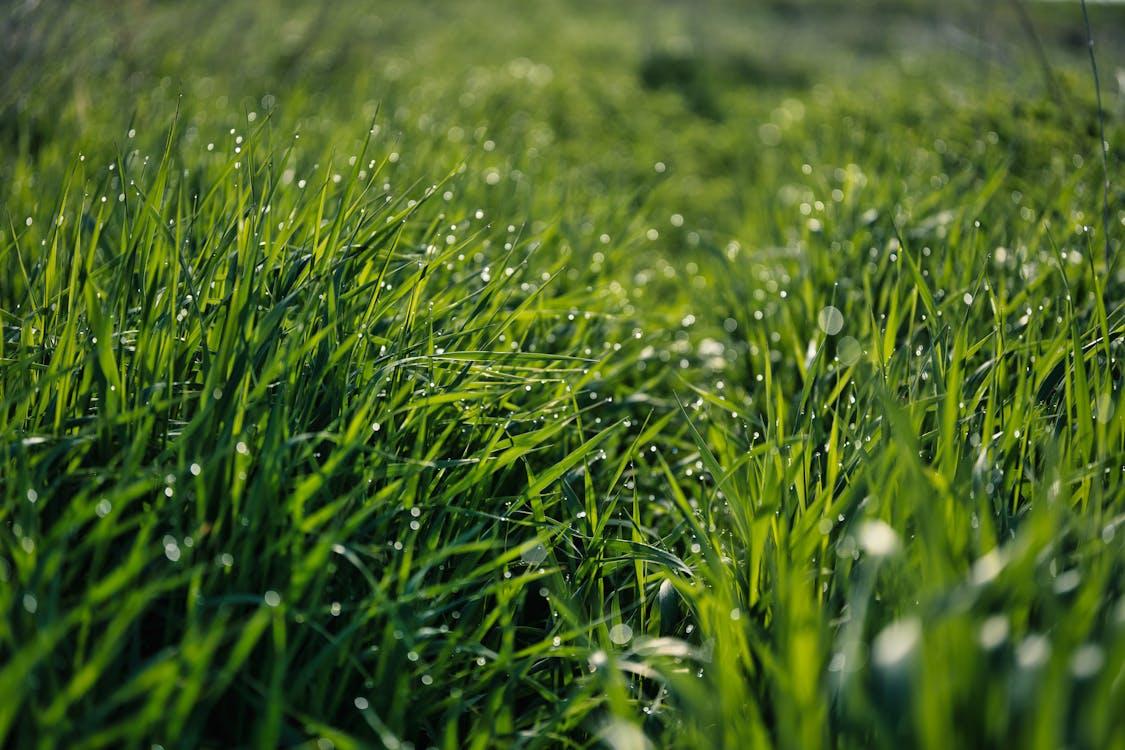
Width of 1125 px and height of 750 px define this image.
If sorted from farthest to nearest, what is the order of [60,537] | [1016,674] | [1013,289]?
[1013,289]
[60,537]
[1016,674]

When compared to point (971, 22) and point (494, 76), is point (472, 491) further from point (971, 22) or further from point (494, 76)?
point (971, 22)

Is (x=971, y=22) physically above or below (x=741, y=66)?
above

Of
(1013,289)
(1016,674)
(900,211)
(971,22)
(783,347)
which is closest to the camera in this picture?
→ (1016,674)

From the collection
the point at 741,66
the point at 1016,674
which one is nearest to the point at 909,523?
the point at 1016,674

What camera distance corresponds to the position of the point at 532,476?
1406mm

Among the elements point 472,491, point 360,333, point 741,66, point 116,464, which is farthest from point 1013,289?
point 741,66

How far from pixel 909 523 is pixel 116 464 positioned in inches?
43.8

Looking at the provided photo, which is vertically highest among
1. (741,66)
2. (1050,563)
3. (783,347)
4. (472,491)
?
(1050,563)

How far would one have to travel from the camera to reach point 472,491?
A: 139 centimetres

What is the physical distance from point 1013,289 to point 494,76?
4386 millimetres

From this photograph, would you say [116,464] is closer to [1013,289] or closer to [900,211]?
[1013,289]

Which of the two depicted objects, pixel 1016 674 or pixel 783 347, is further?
pixel 783 347

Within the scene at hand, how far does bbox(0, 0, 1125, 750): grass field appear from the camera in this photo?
2.91ft

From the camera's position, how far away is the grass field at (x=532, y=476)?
34.9 inches
